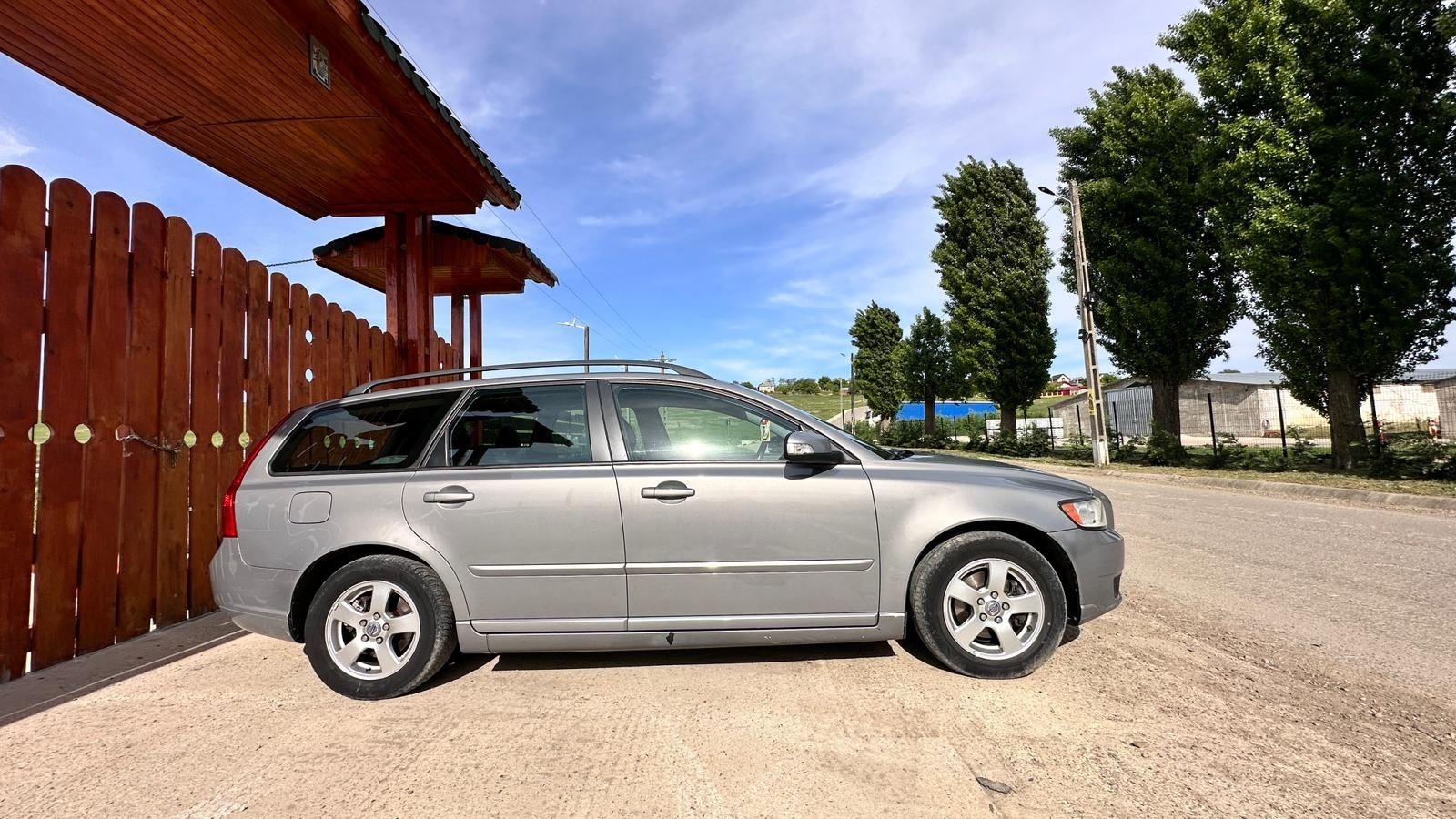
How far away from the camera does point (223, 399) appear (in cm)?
436

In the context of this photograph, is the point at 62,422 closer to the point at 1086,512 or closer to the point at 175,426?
the point at 175,426

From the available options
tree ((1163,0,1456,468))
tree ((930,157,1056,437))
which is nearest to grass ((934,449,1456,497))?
tree ((1163,0,1456,468))

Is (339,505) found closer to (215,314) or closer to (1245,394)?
(215,314)

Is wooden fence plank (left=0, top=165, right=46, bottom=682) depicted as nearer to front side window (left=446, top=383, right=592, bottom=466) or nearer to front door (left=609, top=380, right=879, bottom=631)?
front side window (left=446, top=383, right=592, bottom=466)

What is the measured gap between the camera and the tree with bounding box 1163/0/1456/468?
10875 mm

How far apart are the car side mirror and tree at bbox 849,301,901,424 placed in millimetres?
40554

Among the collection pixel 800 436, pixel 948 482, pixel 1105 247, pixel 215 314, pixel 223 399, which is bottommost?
pixel 948 482

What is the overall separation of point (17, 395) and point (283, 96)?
2.92 m

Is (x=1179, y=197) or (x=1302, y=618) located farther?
(x=1179, y=197)

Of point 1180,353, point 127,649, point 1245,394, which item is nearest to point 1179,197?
point 1180,353

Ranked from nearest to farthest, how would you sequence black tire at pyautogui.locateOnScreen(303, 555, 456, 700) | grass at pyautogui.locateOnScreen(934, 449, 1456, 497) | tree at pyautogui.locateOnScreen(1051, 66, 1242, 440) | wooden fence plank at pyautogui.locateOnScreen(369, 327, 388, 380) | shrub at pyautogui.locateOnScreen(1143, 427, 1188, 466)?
black tire at pyautogui.locateOnScreen(303, 555, 456, 700) < wooden fence plank at pyautogui.locateOnScreen(369, 327, 388, 380) < grass at pyautogui.locateOnScreen(934, 449, 1456, 497) < shrub at pyautogui.locateOnScreen(1143, 427, 1188, 466) < tree at pyautogui.locateOnScreen(1051, 66, 1242, 440)

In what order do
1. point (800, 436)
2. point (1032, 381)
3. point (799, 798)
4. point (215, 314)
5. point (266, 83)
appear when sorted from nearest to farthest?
1. point (799, 798)
2. point (800, 436)
3. point (215, 314)
4. point (266, 83)
5. point (1032, 381)

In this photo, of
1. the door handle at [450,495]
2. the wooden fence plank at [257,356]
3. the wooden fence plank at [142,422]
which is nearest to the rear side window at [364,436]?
the door handle at [450,495]

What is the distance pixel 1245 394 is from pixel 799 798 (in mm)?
42874
